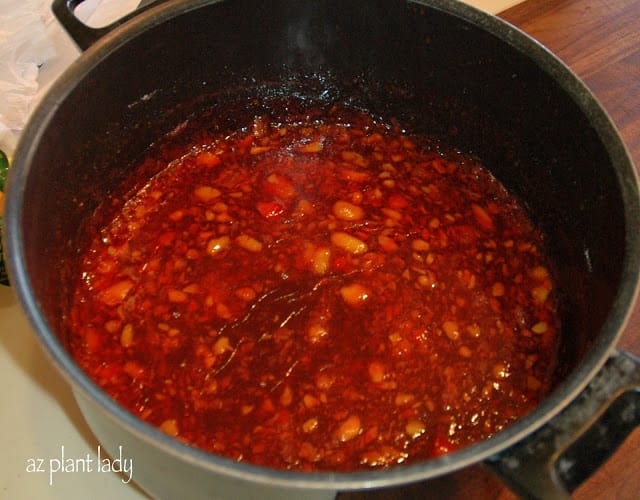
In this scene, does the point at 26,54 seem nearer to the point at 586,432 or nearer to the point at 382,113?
the point at 382,113

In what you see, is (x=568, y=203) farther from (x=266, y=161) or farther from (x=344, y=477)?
(x=344, y=477)

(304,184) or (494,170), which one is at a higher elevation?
(304,184)

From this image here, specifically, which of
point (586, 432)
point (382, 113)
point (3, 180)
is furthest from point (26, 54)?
point (586, 432)

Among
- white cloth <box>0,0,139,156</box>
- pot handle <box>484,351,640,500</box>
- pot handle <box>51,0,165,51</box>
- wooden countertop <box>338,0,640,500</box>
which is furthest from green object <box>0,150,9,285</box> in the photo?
wooden countertop <box>338,0,640,500</box>

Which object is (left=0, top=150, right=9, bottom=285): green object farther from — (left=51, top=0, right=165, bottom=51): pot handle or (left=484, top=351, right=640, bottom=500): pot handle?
(left=484, top=351, right=640, bottom=500): pot handle

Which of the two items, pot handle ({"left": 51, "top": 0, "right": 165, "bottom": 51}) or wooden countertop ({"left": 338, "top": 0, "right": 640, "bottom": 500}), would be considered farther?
wooden countertop ({"left": 338, "top": 0, "right": 640, "bottom": 500})

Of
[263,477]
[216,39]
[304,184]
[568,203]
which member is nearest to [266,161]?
[304,184]

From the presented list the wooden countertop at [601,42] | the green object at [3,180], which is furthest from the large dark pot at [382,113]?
the wooden countertop at [601,42]
